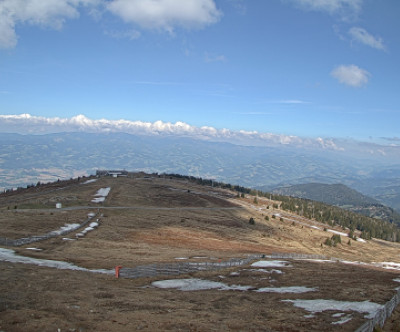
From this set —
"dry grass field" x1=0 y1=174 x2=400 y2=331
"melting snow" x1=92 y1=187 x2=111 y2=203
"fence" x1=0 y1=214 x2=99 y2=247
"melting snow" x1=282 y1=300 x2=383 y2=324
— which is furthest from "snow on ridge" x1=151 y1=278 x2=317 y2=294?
"melting snow" x1=92 y1=187 x2=111 y2=203

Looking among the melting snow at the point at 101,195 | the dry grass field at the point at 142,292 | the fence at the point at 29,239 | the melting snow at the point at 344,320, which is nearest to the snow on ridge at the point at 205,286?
the dry grass field at the point at 142,292

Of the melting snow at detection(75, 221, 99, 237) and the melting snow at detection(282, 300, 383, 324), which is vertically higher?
the melting snow at detection(282, 300, 383, 324)

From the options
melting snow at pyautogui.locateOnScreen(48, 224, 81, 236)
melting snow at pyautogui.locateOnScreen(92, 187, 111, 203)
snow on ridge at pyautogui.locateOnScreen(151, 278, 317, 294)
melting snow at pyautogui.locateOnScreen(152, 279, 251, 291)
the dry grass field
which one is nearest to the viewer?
the dry grass field

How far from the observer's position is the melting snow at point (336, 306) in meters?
19.5

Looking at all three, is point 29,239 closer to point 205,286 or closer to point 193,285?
point 193,285

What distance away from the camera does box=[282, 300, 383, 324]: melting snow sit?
769 inches

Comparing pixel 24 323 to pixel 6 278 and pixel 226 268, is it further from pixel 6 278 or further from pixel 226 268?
pixel 226 268

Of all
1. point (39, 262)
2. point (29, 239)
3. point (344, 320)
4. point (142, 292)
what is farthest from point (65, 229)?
point (344, 320)

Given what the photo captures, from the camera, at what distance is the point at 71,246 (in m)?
47.1

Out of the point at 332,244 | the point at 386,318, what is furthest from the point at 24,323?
the point at 332,244

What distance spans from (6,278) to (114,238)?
33.4 metres

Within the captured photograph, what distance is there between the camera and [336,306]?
20703mm

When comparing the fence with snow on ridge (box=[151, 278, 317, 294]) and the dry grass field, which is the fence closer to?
the dry grass field

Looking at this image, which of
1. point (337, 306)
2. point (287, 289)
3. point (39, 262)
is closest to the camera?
point (337, 306)
